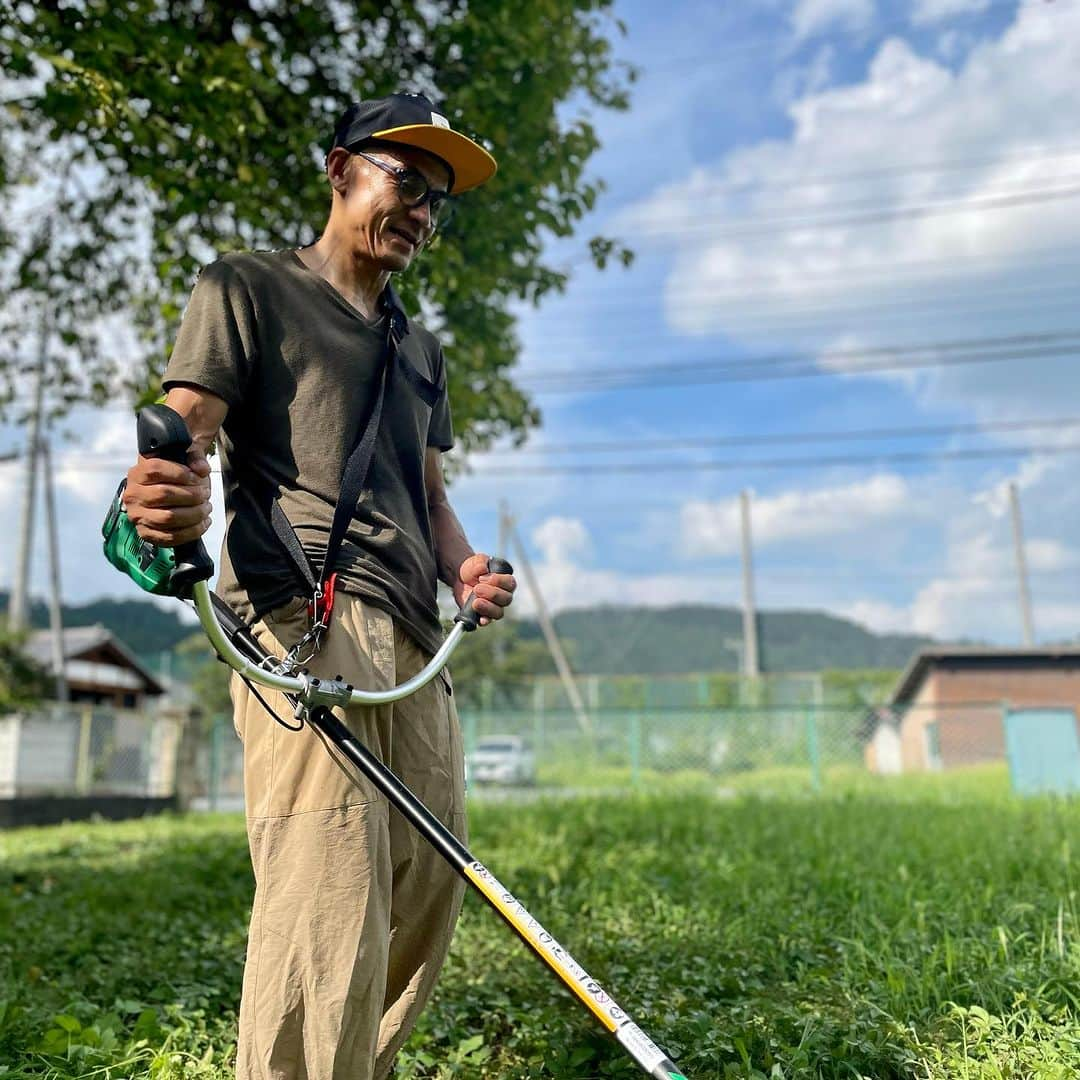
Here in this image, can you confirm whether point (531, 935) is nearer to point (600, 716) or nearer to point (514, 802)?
point (514, 802)

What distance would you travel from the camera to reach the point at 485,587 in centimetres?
220

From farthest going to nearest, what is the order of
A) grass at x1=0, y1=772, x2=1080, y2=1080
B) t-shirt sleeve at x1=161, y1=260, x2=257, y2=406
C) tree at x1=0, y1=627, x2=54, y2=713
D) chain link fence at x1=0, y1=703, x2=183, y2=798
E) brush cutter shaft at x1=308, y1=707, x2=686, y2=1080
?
chain link fence at x1=0, y1=703, x2=183, y2=798 < tree at x1=0, y1=627, x2=54, y2=713 < grass at x1=0, y1=772, x2=1080, y2=1080 < t-shirt sleeve at x1=161, y1=260, x2=257, y2=406 < brush cutter shaft at x1=308, y1=707, x2=686, y2=1080

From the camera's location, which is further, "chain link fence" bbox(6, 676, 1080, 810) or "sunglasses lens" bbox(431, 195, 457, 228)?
"chain link fence" bbox(6, 676, 1080, 810)

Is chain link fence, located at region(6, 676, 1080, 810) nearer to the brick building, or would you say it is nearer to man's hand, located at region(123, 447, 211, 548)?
the brick building

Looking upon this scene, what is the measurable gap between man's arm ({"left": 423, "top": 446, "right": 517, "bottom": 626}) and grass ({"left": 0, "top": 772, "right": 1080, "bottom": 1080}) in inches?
48.2

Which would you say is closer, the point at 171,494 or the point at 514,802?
the point at 171,494

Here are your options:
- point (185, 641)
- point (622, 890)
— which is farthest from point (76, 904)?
point (185, 641)

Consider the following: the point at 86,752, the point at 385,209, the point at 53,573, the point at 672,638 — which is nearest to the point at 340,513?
the point at 385,209

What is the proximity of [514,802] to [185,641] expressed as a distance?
861 inches

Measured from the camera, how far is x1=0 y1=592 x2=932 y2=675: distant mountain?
31141 millimetres

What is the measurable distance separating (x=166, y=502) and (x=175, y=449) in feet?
0.28

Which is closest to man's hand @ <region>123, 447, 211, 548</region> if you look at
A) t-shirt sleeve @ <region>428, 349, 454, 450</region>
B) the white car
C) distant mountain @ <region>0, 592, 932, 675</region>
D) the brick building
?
t-shirt sleeve @ <region>428, 349, 454, 450</region>

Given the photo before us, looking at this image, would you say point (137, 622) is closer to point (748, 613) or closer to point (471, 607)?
point (748, 613)

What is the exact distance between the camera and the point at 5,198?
27.0ft
